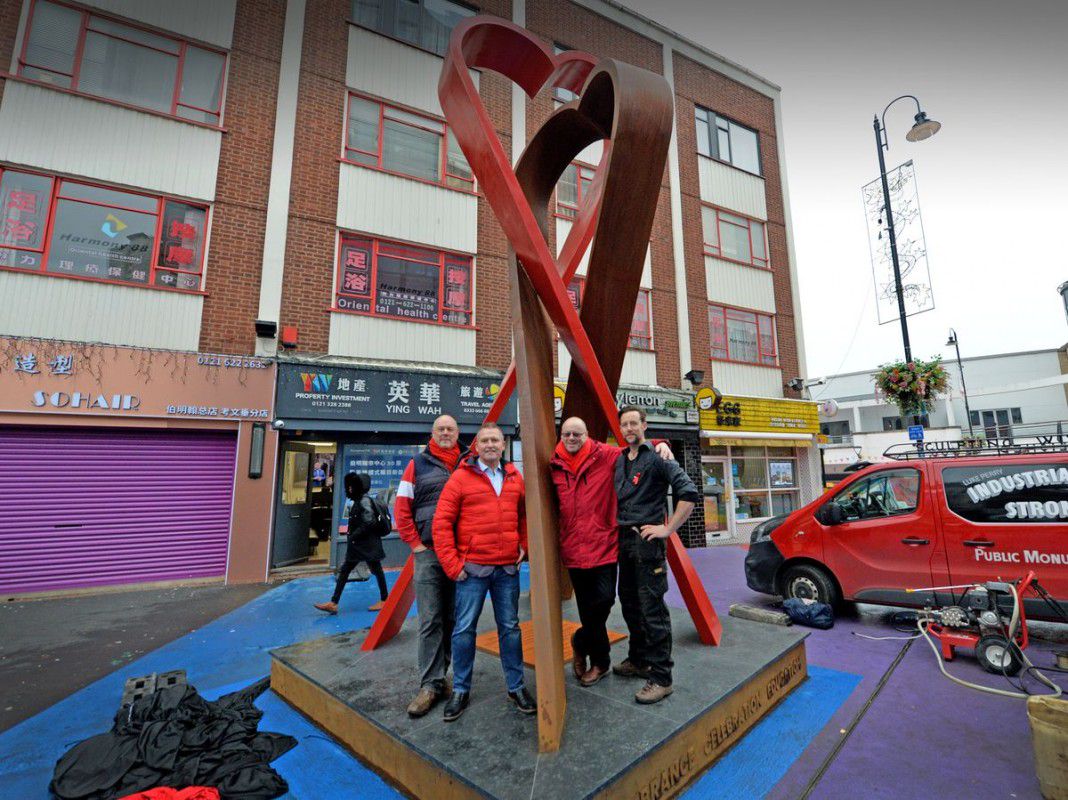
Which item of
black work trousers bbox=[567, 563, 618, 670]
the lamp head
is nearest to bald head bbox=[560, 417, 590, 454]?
black work trousers bbox=[567, 563, 618, 670]

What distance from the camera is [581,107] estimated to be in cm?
445

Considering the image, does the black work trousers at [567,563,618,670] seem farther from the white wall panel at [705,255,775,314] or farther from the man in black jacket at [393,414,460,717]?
the white wall panel at [705,255,775,314]

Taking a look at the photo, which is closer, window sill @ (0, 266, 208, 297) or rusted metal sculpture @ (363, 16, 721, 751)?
rusted metal sculpture @ (363, 16, 721, 751)

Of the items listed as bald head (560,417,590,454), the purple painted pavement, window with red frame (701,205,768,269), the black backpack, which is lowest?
the purple painted pavement

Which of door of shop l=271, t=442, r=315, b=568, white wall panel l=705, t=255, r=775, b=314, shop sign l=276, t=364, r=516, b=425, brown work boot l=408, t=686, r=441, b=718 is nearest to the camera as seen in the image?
brown work boot l=408, t=686, r=441, b=718

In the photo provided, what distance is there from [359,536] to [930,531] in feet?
22.0

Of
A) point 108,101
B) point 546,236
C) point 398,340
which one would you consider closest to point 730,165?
point 398,340

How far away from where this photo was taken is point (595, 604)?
3.50 meters

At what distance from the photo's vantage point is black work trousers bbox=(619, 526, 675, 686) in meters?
3.33

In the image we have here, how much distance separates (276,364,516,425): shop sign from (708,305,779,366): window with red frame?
23.3 feet

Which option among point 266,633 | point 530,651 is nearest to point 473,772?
point 530,651

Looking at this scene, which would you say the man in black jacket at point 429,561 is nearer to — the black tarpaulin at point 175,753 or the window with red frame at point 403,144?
the black tarpaulin at point 175,753

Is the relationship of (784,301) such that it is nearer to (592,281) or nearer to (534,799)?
(592,281)

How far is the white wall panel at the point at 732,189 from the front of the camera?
618 inches
